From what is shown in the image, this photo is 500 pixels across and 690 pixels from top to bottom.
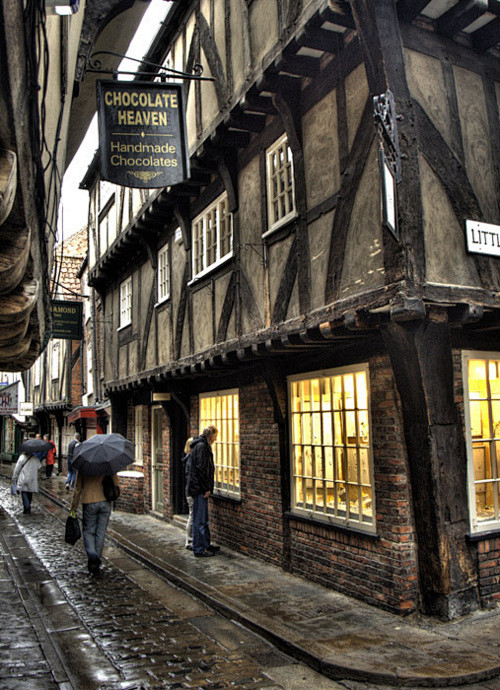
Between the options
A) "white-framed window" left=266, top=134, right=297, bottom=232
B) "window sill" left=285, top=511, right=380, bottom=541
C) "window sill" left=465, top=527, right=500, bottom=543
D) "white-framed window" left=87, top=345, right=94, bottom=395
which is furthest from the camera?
"white-framed window" left=87, top=345, right=94, bottom=395

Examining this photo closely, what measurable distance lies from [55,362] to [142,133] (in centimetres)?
2018

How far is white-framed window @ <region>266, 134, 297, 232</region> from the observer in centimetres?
748

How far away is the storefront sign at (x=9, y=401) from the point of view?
22.9 metres

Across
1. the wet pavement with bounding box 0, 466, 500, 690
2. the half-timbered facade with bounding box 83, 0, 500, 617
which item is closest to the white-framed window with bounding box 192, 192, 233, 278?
the half-timbered facade with bounding box 83, 0, 500, 617

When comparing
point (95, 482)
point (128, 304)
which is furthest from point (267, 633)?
point (128, 304)

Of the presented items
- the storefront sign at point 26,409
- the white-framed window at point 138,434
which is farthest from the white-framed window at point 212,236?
the storefront sign at point 26,409

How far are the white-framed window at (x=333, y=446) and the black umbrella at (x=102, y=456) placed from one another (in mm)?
2360

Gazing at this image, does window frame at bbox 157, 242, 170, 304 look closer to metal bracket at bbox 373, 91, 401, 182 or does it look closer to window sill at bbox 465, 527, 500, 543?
metal bracket at bbox 373, 91, 401, 182

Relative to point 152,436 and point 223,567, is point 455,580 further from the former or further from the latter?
point 152,436

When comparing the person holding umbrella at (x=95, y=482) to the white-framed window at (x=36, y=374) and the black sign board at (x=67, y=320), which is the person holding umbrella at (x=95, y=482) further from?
the white-framed window at (x=36, y=374)

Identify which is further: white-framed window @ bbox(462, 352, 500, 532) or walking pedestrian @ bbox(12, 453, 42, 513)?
walking pedestrian @ bbox(12, 453, 42, 513)

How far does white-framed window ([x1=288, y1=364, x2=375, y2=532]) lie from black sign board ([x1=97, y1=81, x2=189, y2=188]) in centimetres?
308

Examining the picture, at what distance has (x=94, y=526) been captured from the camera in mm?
8367

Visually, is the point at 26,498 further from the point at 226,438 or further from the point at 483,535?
the point at 483,535
